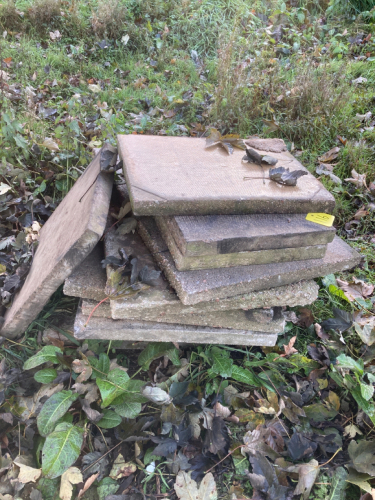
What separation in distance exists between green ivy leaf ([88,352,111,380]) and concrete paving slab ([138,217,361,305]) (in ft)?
1.87

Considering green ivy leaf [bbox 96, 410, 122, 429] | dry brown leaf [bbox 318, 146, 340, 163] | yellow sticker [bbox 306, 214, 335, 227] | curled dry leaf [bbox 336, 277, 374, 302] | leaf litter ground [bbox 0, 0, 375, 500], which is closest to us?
leaf litter ground [bbox 0, 0, 375, 500]

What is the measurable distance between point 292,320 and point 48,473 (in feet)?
5.35

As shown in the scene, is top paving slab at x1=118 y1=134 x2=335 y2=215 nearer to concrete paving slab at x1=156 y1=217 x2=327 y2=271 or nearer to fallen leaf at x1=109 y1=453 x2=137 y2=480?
concrete paving slab at x1=156 y1=217 x2=327 y2=271

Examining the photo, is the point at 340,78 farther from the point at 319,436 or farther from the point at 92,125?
the point at 319,436

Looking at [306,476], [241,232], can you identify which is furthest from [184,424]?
[241,232]

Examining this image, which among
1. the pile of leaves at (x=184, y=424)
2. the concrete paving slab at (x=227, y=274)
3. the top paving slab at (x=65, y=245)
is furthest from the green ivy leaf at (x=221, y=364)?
the top paving slab at (x=65, y=245)

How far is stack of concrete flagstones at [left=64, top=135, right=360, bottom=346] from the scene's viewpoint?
1696mm

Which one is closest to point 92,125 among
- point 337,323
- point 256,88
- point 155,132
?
point 155,132

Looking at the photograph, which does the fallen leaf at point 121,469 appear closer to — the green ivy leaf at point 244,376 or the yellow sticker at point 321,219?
the green ivy leaf at point 244,376

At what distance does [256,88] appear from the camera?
388 cm

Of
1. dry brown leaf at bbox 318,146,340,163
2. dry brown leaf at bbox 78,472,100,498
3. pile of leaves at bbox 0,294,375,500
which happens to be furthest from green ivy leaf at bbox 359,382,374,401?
dry brown leaf at bbox 318,146,340,163

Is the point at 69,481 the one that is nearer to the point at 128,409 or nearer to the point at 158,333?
the point at 128,409

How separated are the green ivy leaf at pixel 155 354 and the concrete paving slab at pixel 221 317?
0.19m

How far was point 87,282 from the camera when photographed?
1.81 meters
